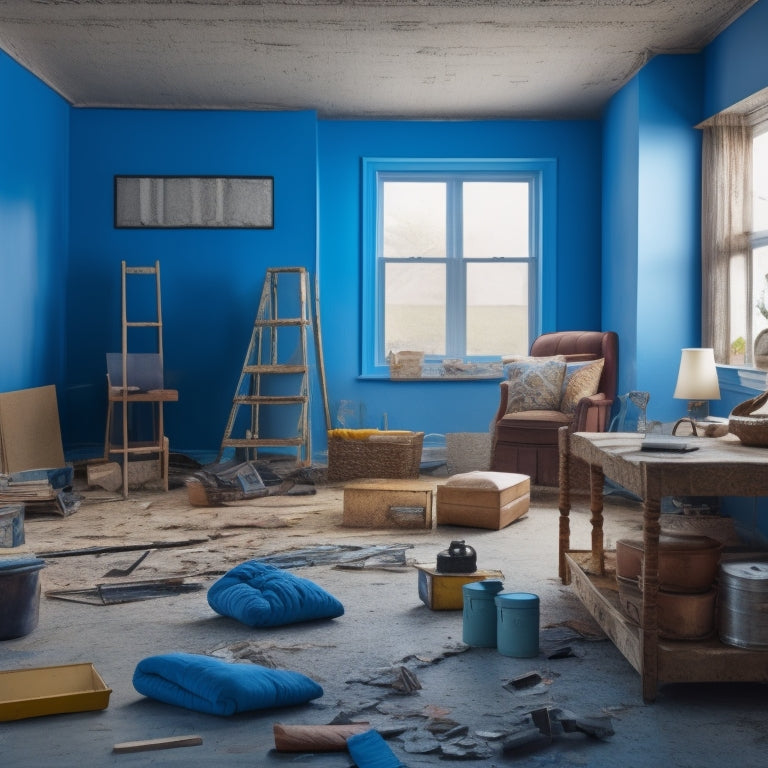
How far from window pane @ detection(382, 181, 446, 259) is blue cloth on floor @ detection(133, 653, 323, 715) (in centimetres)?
607

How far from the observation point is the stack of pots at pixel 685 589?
9.23 ft

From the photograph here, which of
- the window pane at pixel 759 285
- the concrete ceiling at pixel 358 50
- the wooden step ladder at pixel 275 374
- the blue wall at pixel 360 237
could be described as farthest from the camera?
the blue wall at pixel 360 237

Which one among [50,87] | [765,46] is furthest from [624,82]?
[50,87]

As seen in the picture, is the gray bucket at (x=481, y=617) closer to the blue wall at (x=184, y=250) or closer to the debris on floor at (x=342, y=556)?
the debris on floor at (x=342, y=556)

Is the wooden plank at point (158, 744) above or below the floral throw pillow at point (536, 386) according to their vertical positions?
below

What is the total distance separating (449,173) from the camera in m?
8.38

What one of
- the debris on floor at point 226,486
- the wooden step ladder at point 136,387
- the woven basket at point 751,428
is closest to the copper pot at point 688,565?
the woven basket at point 751,428

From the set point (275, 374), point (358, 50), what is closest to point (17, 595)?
point (358, 50)

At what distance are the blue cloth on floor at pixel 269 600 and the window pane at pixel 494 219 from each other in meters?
5.29

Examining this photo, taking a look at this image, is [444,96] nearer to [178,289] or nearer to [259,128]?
[259,128]

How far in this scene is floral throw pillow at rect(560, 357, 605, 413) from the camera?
6.73 metres

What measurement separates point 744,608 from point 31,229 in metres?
6.06

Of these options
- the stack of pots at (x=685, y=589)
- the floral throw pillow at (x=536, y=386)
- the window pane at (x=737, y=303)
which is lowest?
the stack of pots at (x=685, y=589)

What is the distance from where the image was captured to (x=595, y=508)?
12.7ft
